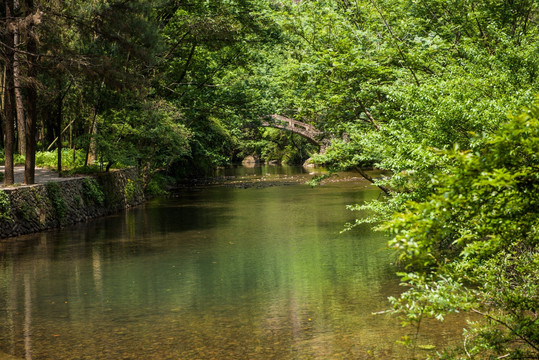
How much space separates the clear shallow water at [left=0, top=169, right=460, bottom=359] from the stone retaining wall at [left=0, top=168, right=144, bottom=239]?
2.14 ft

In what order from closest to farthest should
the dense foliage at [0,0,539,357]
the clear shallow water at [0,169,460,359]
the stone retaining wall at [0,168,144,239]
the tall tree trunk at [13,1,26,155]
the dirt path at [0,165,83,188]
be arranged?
the dense foliage at [0,0,539,357] → the clear shallow water at [0,169,460,359] → the stone retaining wall at [0,168,144,239] → the tall tree trunk at [13,1,26,155] → the dirt path at [0,165,83,188]

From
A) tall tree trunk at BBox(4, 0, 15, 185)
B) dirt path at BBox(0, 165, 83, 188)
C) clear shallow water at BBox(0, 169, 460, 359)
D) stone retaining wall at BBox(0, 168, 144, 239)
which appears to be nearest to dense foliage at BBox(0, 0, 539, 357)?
tall tree trunk at BBox(4, 0, 15, 185)

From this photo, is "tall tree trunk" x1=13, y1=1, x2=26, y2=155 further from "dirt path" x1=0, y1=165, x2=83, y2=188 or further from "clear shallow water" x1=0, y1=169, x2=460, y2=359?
"clear shallow water" x1=0, y1=169, x2=460, y2=359

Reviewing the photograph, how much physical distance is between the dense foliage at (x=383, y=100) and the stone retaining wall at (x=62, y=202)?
966 millimetres

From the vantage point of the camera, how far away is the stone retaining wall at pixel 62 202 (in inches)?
602

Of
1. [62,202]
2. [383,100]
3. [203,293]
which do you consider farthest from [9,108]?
[383,100]

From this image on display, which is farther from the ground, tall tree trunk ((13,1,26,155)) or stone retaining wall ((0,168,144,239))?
tall tree trunk ((13,1,26,155))

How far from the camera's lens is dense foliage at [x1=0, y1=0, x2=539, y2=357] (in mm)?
Result: 3518

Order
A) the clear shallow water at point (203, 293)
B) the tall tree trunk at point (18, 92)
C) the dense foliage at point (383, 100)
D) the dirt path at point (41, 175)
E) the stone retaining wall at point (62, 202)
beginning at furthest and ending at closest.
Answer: the dirt path at point (41, 175)
the tall tree trunk at point (18, 92)
the stone retaining wall at point (62, 202)
the clear shallow water at point (203, 293)
the dense foliage at point (383, 100)

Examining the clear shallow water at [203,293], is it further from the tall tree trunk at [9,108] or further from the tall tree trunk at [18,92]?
the tall tree trunk at [18,92]

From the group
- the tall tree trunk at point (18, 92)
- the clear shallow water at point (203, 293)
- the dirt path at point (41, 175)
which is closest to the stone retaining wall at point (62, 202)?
the clear shallow water at point (203, 293)

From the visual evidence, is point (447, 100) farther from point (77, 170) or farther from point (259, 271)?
point (77, 170)

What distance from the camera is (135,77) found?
17.9 metres

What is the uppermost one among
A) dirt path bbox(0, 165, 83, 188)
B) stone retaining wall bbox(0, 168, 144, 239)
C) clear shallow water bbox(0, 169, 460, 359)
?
dirt path bbox(0, 165, 83, 188)
